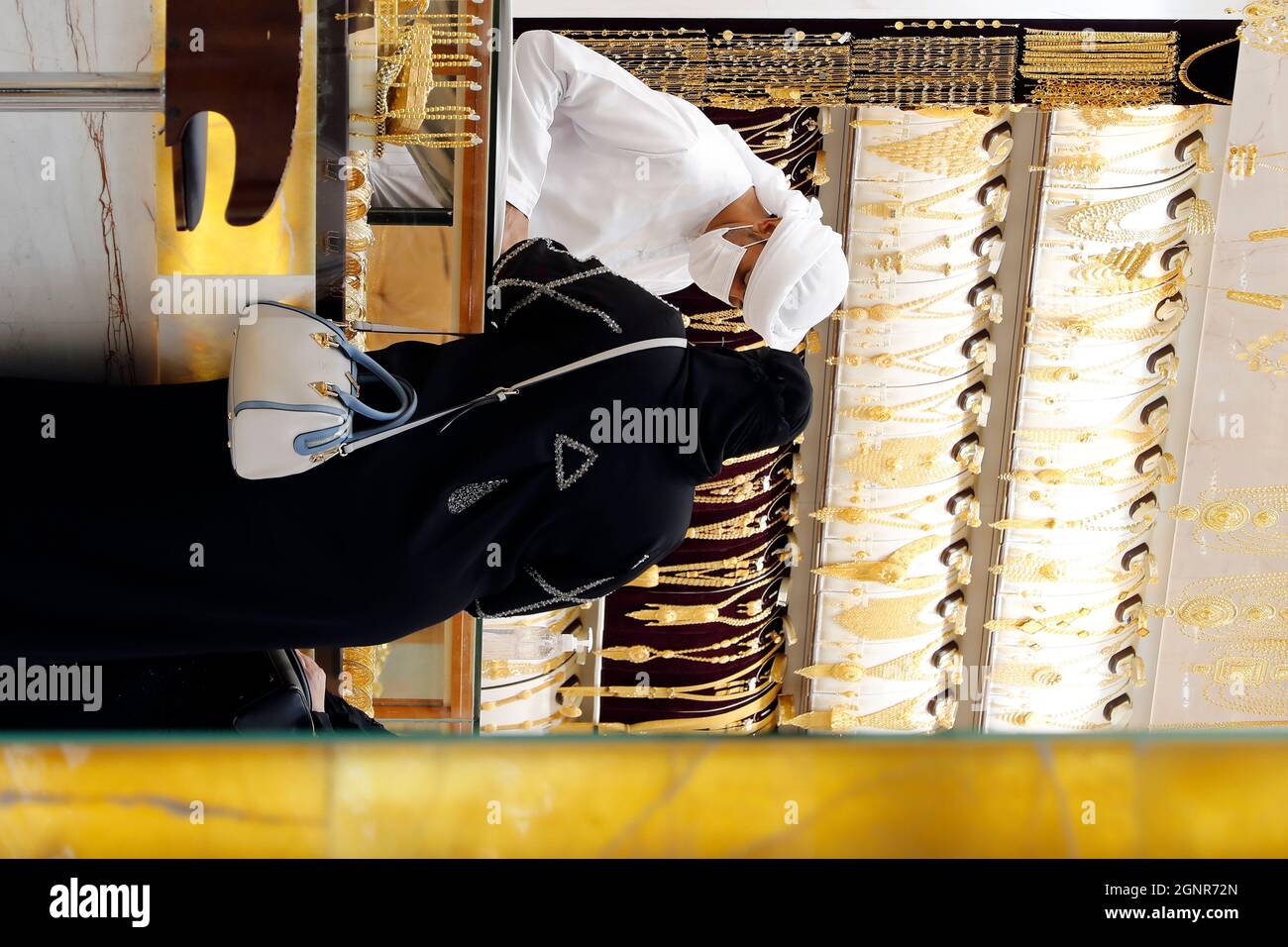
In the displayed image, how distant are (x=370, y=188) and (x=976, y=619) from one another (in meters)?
1.16

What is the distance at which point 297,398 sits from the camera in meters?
0.80

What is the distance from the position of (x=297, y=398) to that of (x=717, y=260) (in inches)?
26.2

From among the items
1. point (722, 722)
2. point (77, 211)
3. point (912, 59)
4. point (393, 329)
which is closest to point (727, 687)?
point (722, 722)

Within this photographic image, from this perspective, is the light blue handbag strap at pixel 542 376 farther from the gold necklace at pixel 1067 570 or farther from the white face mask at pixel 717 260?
the gold necklace at pixel 1067 570

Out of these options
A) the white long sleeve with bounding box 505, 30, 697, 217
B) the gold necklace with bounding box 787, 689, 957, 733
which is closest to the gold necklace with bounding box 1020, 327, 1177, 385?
the gold necklace with bounding box 787, 689, 957, 733

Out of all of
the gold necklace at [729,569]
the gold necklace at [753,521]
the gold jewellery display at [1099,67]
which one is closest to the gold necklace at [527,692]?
the gold necklace at [729,569]

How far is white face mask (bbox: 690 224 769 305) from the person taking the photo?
1.26 metres

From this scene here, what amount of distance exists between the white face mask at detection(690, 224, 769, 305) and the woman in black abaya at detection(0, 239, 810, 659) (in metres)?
0.36

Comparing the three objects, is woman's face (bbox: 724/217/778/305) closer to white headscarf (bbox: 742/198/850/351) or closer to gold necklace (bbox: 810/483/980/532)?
white headscarf (bbox: 742/198/850/351)

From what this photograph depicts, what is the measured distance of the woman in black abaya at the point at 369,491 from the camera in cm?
84

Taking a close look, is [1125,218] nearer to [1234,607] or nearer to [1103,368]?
[1103,368]

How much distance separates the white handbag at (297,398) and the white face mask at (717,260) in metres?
0.54

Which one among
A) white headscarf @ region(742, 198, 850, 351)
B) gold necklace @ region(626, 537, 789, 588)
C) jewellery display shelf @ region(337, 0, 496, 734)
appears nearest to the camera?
jewellery display shelf @ region(337, 0, 496, 734)

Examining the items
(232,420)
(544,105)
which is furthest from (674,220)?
(232,420)
